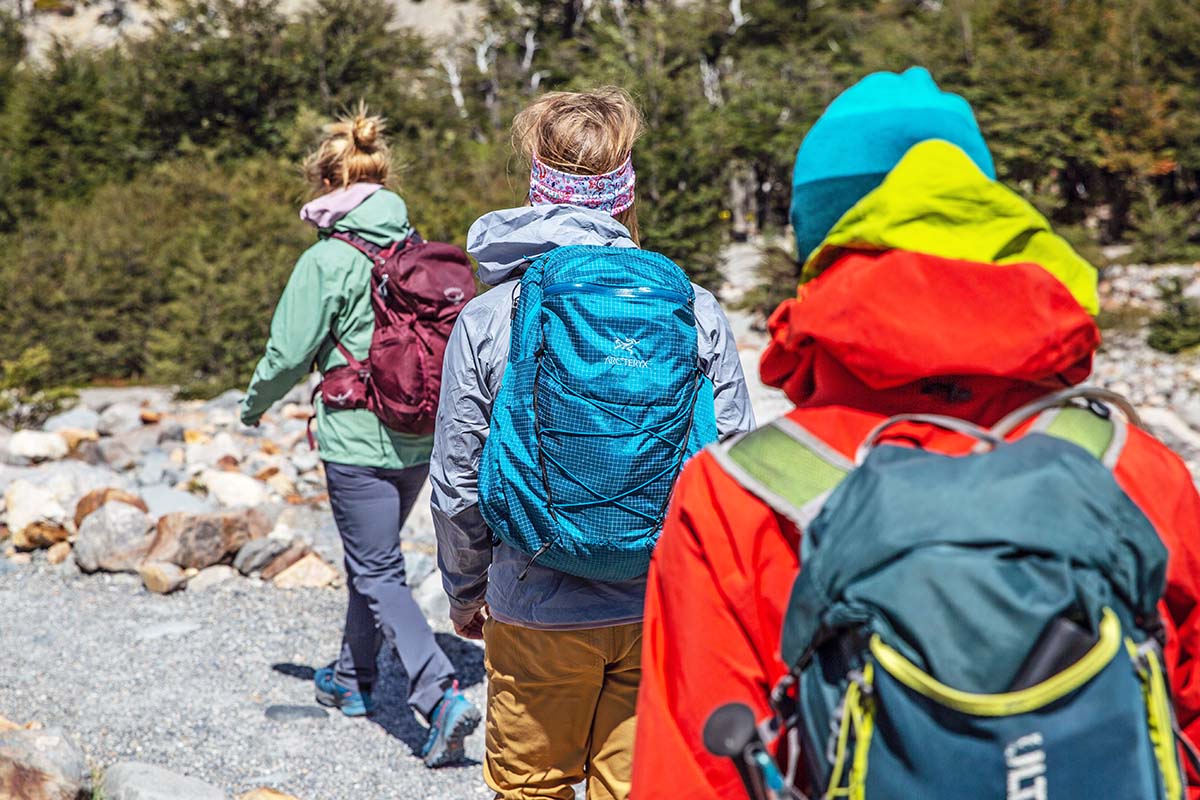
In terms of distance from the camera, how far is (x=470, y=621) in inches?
111

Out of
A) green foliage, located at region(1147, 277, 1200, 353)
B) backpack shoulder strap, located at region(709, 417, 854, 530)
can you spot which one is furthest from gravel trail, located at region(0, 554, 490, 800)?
green foliage, located at region(1147, 277, 1200, 353)

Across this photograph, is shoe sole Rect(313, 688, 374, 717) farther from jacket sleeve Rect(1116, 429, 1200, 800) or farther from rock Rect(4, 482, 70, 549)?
jacket sleeve Rect(1116, 429, 1200, 800)

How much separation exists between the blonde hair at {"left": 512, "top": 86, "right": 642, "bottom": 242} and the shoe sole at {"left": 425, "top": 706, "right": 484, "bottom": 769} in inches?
75.9

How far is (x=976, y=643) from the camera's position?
1131 mm

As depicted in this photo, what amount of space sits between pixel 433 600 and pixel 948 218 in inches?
173

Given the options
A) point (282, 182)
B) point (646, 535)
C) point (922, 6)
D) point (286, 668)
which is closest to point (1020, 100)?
point (922, 6)

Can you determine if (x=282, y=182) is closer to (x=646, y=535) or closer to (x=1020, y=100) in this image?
(x=1020, y=100)

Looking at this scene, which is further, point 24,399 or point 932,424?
point 24,399

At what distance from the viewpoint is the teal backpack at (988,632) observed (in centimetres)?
113

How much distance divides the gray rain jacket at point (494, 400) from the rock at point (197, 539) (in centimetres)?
380

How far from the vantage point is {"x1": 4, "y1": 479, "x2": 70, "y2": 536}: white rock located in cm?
641

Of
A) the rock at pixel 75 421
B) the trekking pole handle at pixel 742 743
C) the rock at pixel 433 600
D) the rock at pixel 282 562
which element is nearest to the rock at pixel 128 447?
the rock at pixel 75 421

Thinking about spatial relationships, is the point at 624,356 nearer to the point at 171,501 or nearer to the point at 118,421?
the point at 171,501

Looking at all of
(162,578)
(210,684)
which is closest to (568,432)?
(210,684)
